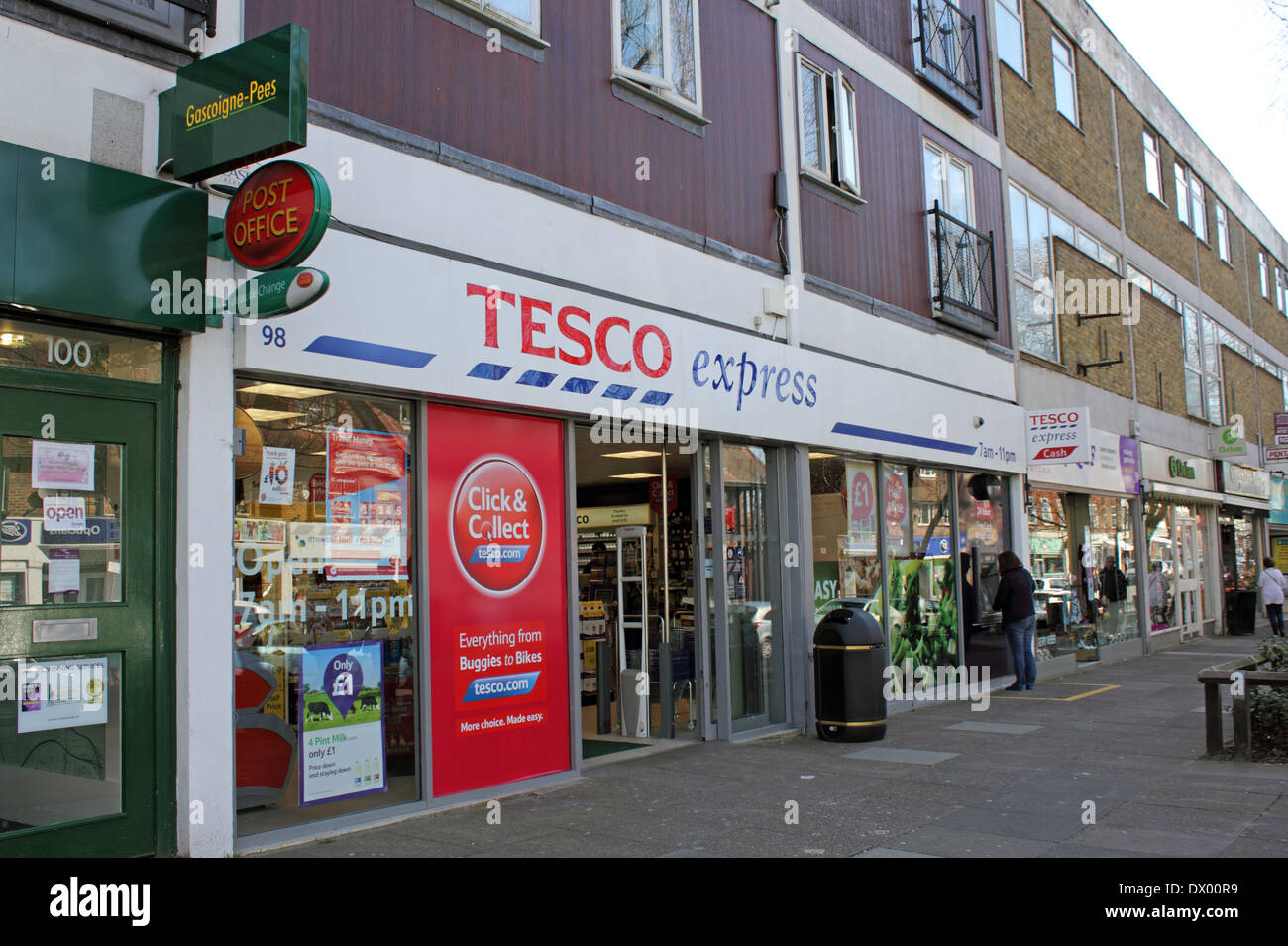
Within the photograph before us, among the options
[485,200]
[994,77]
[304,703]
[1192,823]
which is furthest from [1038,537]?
→ [304,703]

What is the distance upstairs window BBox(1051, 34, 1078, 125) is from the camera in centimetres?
1861

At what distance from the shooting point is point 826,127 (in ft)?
39.2

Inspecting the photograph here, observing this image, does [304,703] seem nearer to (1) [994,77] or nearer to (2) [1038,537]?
(2) [1038,537]

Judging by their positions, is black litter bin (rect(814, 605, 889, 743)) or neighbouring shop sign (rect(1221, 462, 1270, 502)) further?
neighbouring shop sign (rect(1221, 462, 1270, 502))

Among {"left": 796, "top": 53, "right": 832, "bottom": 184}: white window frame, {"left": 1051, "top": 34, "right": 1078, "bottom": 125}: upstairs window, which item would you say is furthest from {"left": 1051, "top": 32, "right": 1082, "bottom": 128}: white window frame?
{"left": 796, "top": 53, "right": 832, "bottom": 184}: white window frame

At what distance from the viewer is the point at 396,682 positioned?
7027mm

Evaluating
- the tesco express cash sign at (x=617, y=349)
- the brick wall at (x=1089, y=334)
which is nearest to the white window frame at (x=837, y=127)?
the tesco express cash sign at (x=617, y=349)

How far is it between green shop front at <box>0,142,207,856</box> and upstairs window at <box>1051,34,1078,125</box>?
16778 millimetres

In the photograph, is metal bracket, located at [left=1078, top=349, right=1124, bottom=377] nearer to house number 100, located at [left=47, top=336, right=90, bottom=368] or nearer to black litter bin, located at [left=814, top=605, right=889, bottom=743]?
black litter bin, located at [left=814, top=605, right=889, bottom=743]

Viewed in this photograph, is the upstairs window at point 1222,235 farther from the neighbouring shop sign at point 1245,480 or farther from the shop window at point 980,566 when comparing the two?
the shop window at point 980,566

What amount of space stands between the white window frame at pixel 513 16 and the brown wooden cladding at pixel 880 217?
405 centimetres

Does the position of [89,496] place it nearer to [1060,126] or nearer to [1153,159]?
[1060,126]

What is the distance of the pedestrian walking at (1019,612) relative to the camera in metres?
14.0
